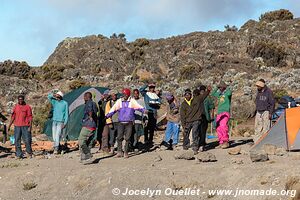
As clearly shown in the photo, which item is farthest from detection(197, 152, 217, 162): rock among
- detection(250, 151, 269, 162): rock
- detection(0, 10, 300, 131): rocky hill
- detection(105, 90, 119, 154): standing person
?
detection(0, 10, 300, 131): rocky hill

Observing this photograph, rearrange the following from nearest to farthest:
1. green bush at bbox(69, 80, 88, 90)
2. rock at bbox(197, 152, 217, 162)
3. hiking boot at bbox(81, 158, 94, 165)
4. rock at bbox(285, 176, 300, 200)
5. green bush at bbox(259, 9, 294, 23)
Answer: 1. rock at bbox(285, 176, 300, 200)
2. rock at bbox(197, 152, 217, 162)
3. hiking boot at bbox(81, 158, 94, 165)
4. green bush at bbox(69, 80, 88, 90)
5. green bush at bbox(259, 9, 294, 23)

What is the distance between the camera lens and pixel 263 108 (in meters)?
11.1

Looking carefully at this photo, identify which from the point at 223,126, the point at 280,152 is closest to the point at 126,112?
the point at 223,126

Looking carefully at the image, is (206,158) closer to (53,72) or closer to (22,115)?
(22,115)

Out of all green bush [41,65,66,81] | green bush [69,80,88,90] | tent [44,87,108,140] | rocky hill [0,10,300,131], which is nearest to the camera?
tent [44,87,108,140]

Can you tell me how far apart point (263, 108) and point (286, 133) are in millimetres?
859

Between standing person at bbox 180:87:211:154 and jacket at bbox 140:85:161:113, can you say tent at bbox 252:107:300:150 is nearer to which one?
standing person at bbox 180:87:211:154

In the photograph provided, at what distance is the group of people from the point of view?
36.1 ft

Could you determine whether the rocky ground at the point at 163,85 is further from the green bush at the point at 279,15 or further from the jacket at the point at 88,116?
the jacket at the point at 88,116

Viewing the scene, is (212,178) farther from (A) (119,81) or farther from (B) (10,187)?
(A) (119,81)

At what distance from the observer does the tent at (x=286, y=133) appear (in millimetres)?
10367

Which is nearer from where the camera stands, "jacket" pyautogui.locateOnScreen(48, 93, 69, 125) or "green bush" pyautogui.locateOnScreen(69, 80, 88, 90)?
"jacket" pyautogui.locateOnScreen(48, 93, 69, 125)

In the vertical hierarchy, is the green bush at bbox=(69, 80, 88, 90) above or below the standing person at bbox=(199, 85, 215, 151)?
above

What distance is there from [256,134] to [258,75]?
72.1 ft
